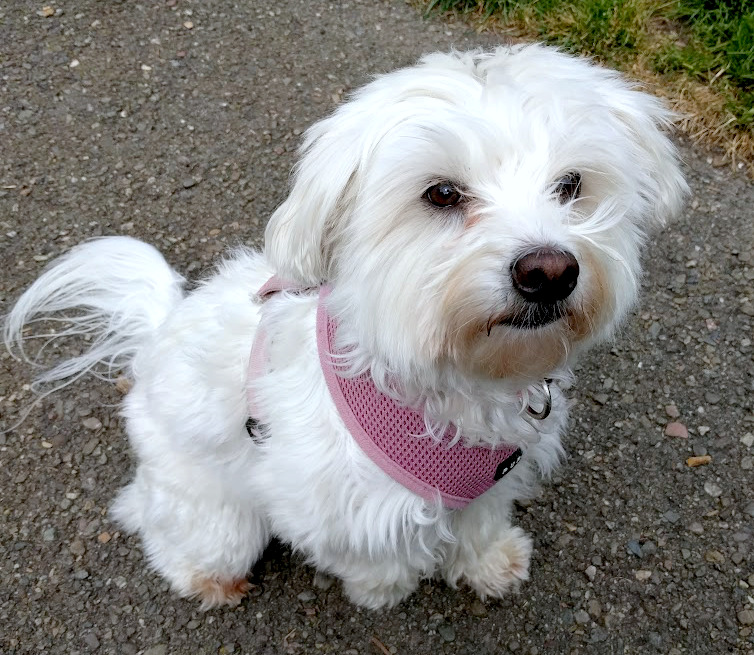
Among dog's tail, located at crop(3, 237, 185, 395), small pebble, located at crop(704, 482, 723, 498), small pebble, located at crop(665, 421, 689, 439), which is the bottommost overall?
small pebble, located at crop(704, 482, 723, 498)

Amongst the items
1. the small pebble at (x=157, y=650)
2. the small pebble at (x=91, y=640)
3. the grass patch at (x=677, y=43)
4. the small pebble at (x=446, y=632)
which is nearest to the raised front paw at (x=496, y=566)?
the small pebble at (x=446, y=632)

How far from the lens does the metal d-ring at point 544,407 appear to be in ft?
6.66

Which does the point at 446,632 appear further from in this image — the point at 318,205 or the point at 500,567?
the point at 318,205

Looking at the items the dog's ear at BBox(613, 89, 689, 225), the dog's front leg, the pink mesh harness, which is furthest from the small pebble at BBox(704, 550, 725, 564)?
the dog's ear at BBox(613, 89, 689, 225)

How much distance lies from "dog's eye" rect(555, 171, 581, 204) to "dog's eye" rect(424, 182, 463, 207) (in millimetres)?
229

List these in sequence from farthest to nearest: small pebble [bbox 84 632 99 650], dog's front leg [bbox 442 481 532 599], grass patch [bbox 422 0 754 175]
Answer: grass patch [bbox 422 0 754 175], small pebble [bbox 84 632 99 650], dog's front leg [bbox 442 481 532 599]

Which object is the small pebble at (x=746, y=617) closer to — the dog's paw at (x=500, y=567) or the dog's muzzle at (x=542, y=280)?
the dog's paw at (x=500, y=567)

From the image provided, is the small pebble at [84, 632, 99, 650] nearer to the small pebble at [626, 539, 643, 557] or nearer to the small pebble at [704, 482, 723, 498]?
the small pebble at [626, 539, 643, 557]

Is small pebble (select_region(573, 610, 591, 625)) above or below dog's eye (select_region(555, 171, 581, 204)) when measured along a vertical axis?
below

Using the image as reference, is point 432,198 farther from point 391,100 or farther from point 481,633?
point 481,633

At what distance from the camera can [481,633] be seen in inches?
108

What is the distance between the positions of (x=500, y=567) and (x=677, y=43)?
3.32 meters

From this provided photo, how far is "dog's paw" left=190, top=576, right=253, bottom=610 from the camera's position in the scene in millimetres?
2742

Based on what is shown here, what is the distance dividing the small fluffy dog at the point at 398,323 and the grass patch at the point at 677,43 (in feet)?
7.50
